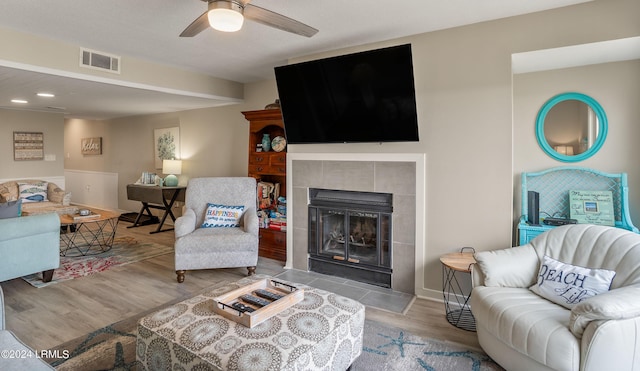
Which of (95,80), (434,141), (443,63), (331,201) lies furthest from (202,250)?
(443,63)

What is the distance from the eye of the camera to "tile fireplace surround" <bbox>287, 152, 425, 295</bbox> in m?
3.18

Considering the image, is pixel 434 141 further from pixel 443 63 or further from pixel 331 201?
pixel 331 201

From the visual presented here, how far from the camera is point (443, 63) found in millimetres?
2998

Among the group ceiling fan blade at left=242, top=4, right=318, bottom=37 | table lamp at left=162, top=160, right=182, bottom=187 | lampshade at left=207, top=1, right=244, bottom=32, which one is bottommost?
table lamp at left=162, top=160, right=182, bottom=187

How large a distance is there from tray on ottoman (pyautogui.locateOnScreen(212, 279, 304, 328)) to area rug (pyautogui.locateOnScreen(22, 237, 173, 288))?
2426mm

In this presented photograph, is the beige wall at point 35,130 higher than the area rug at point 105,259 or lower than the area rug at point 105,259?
higher

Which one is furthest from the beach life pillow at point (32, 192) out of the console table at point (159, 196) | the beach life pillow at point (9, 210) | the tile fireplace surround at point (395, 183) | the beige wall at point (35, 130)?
the tile fireplace surround at point (395, 183)

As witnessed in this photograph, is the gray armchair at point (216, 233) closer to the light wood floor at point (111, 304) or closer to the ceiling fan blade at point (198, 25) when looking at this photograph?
the light wood floor at point (111, 304)

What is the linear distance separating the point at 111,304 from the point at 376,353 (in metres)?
2.21

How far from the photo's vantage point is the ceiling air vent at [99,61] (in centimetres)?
339

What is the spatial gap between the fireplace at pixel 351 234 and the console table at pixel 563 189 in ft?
3.72

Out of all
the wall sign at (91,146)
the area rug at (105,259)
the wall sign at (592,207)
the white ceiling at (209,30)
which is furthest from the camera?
the wall sign at (91,146)

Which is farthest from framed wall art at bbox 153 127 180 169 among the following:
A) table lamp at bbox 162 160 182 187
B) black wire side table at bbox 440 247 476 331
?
black wire side table at bbox 440 247 476 331

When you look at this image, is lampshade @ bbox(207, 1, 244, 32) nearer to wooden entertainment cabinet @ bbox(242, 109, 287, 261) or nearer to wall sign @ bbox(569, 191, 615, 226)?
wooden entertainment cabinet @ bbox(242, 109, 287, 261)
